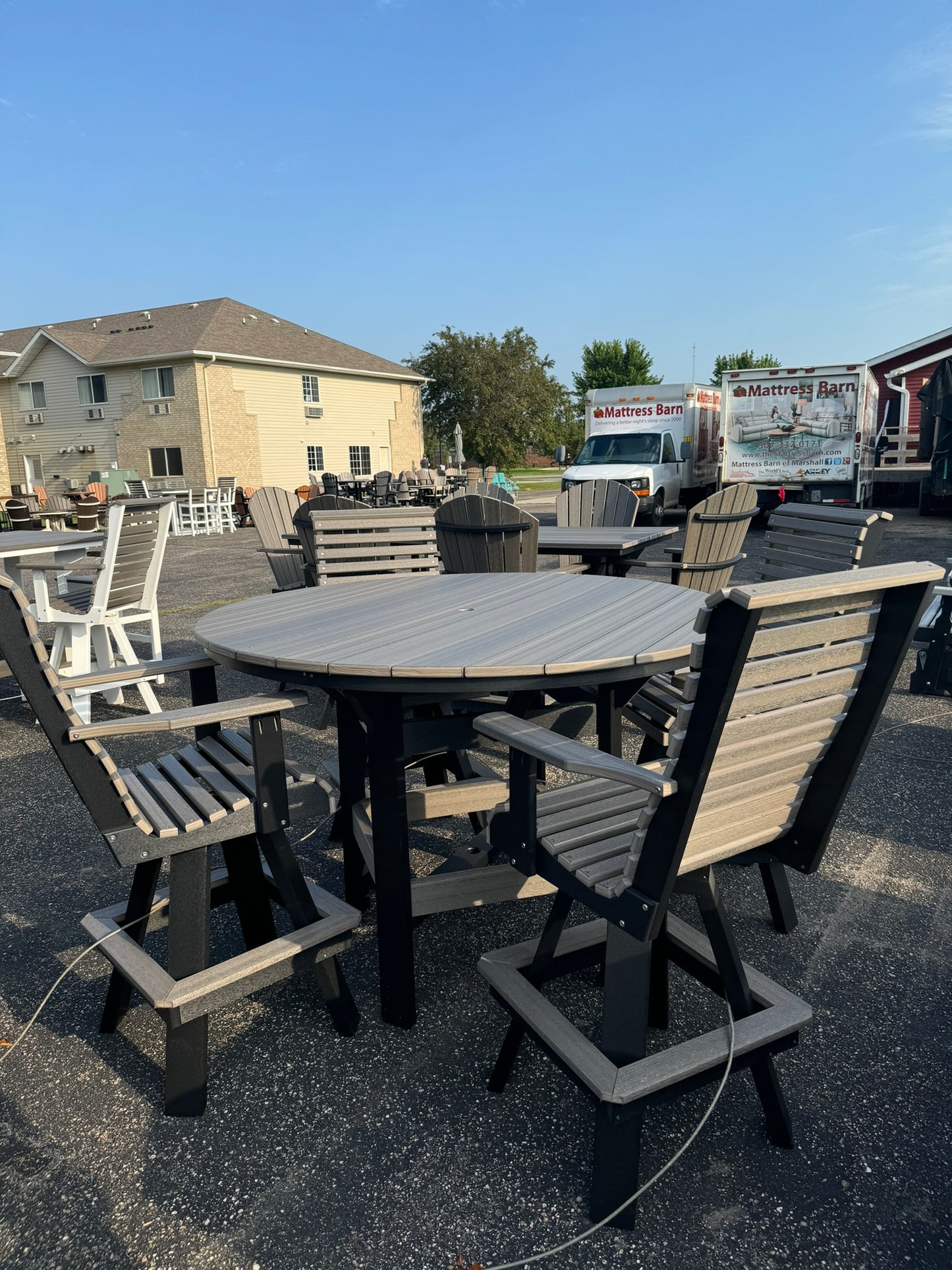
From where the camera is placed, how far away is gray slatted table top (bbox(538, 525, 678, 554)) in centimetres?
521

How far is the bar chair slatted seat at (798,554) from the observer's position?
341cm

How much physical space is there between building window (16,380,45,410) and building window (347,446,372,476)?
421 inches

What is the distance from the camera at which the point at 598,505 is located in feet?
23.9

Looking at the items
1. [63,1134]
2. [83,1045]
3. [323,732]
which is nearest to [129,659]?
[323,732]

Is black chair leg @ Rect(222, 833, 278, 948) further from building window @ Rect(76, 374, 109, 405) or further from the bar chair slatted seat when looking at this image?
building window @ Rect(76, 374, 109, 405)

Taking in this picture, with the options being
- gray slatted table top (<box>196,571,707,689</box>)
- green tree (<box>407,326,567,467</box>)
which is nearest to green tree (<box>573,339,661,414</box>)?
green tree (<box>407,326,567,467</box>)

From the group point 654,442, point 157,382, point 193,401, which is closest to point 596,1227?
point 654,442

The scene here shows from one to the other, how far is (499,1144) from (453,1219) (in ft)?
0.74

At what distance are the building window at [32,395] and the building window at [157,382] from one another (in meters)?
5.10

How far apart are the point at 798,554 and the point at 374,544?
6.49 ft

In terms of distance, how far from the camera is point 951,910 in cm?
293

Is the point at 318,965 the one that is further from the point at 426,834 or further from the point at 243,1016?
the point at 426,834

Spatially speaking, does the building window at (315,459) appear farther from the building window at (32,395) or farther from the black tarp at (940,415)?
the black tarp at (940,415)

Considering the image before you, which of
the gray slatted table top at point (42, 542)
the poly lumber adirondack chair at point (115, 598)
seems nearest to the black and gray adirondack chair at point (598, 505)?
the poly lumber adirondack chair at point (115, 598)
